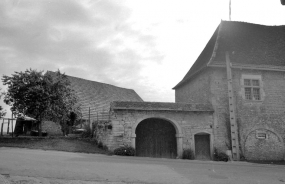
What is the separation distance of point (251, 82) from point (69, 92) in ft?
42.4

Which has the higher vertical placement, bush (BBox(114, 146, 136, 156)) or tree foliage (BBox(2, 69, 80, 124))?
tree foliage (BBox(2, 69, 80, 124))

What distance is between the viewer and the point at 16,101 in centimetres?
1644

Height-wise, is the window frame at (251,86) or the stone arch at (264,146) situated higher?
the window frame at (251,86)

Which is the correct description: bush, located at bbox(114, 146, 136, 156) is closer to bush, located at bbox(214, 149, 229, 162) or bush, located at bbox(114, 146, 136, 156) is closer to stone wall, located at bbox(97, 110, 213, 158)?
stone wall, located at bbox(97, 110, 213, 158)

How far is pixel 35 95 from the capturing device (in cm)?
1609

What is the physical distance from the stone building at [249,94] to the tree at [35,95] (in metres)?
9.64

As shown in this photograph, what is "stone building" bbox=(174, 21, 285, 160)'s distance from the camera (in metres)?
14.3

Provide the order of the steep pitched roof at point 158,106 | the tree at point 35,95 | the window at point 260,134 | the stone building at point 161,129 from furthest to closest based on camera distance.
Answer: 1. the tree at point 35,95
2. the window at point 260,134
3. the steep pitched roof at point 158,106
4. the stone building at point 161,129

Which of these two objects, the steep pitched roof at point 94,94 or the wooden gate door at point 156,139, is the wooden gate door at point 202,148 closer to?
the wooden gate door at point 156,139

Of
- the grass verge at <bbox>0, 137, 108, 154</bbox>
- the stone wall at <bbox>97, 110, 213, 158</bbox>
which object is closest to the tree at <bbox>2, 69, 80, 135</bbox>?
the grass verge at <bbox>0, 137, 108, 154</bbox>

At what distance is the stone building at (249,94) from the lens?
46.9ft

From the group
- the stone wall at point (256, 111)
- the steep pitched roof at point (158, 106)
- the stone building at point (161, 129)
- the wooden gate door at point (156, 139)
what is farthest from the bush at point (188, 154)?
the steep pitched roof at point (158, 106)

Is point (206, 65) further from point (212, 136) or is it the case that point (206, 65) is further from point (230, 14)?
point (230, 14)

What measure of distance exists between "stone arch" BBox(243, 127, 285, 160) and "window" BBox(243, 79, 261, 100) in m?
1.96
